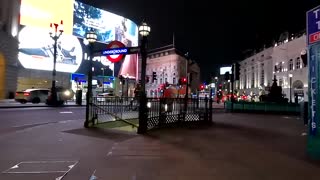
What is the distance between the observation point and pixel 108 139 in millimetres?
11875

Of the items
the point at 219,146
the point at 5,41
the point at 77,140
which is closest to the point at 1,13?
the point at 5,41

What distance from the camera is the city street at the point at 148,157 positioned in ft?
23.1

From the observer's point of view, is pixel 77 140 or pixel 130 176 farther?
pixel 77 140

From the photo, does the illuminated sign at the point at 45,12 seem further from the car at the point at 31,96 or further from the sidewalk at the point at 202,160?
the sidewalk at the point at 202,160

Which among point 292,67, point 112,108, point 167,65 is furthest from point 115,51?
point 167,65

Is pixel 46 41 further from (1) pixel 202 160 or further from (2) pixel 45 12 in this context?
(1) pixel 202 160

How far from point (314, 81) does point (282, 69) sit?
278ft

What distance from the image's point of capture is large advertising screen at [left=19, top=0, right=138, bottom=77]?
6406 cm

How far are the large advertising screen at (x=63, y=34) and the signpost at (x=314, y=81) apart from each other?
4590cm

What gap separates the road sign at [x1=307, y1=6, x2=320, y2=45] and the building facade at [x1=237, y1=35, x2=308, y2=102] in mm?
48862

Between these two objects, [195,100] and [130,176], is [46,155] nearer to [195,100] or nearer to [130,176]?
[130,176]

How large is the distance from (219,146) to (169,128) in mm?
5525

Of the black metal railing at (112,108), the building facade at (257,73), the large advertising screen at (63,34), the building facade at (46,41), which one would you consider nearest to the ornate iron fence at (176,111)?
the black metal railing at (112,108)

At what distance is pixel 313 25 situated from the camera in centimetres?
917
